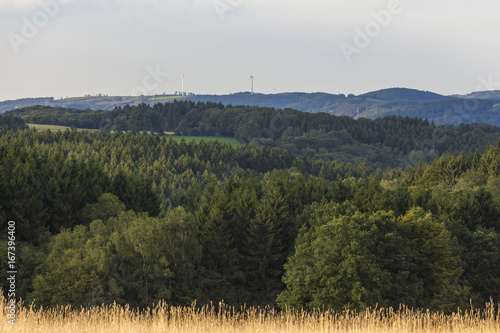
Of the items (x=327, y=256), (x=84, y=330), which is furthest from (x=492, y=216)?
(x=84, y=330)

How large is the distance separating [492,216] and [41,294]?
77.8 metres

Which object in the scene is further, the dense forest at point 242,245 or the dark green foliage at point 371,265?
the dense forest at point 242,245

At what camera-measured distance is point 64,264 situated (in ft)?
188

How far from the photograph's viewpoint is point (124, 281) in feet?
197

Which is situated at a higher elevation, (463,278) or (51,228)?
(51,228)

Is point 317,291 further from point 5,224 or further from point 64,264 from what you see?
point 5,224

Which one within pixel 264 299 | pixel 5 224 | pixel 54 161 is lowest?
pixel 264 299

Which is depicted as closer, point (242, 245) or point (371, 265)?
point (371, 265)

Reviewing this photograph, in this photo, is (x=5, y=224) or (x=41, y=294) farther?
(x=5, y=224)

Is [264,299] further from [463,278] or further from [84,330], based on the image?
[84,330]

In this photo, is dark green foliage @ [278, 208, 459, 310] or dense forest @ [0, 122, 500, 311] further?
dense forest @ [0, 122, 500, 311]

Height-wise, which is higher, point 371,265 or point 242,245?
point 371,265


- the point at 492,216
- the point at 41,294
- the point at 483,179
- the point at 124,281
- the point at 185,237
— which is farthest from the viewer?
the point at 483,179

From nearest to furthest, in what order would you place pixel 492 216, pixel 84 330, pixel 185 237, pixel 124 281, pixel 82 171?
pixel 84 330 → pixel 124 281 → pixel 185 237 → pixel 82 171 → pixel 492 216
